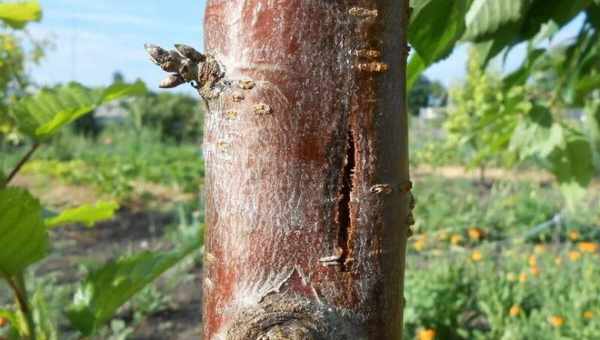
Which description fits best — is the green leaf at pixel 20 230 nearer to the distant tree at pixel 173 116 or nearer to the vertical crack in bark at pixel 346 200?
the vertical crack in bark at pixel 346 200

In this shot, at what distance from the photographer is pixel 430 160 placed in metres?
15.3

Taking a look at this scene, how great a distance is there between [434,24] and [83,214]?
74 centimetres

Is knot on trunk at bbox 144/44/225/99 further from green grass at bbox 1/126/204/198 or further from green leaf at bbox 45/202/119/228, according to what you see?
green grass at bbox 1/126/204/198

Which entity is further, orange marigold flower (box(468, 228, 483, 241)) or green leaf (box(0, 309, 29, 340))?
orange marigold flower (box(468, 228, 483, 241))

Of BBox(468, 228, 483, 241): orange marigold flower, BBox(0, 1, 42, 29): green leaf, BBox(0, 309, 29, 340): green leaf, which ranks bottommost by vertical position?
BBox(468, 228, 483, 241): orange marigold flower

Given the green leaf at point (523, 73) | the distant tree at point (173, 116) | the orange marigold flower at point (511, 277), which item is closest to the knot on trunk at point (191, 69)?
the green leaf at point (523, 73)

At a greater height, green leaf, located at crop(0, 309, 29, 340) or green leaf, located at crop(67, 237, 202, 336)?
green leaf, located at crop(67, 237, 202, 336)

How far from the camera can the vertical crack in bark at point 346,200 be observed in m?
0.53

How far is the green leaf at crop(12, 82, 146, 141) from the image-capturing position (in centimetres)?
116

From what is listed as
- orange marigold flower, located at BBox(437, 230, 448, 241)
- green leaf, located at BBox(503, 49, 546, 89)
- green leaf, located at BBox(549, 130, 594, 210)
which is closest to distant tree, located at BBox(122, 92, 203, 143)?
orange marigold flower, located at BBox(437, 230, 448, 241)

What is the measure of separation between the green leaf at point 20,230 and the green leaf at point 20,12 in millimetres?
540

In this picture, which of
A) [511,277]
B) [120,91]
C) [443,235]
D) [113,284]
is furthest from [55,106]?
[443,235]

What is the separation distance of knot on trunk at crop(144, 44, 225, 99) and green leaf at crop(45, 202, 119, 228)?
27.8 inches

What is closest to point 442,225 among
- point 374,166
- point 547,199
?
point 547,199
